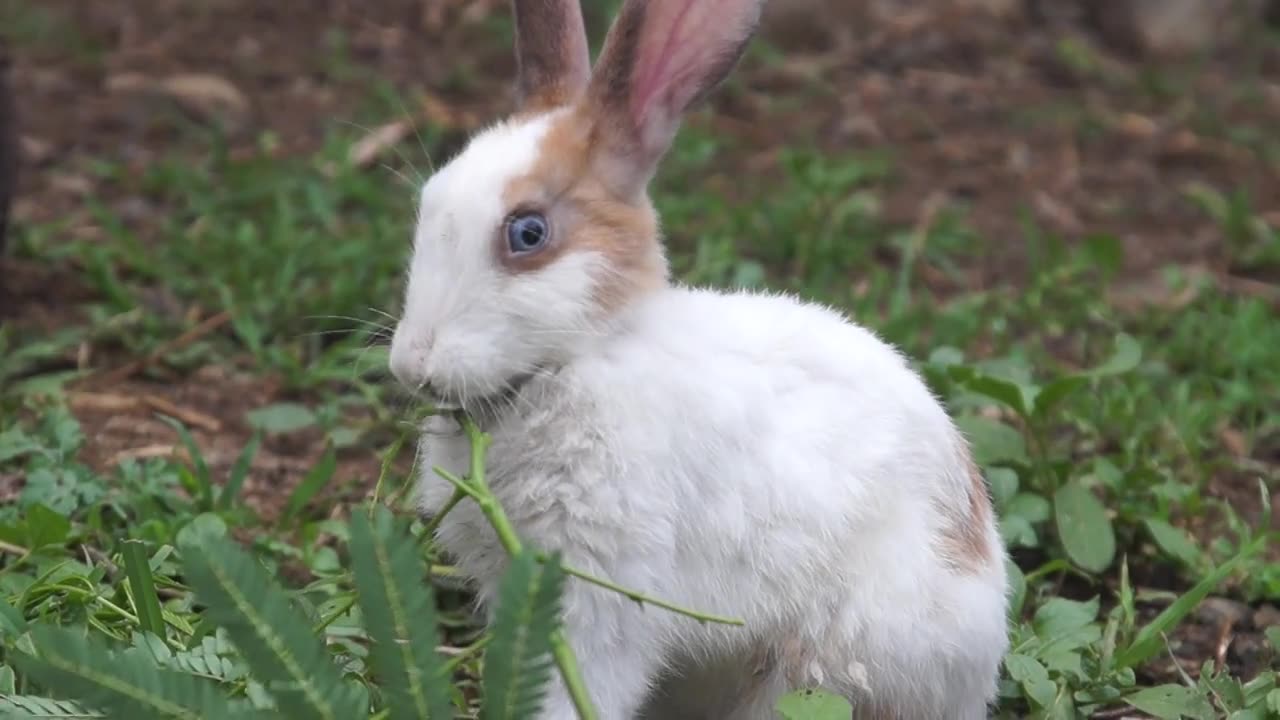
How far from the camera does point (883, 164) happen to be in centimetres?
593

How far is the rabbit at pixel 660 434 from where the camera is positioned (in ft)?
8.05

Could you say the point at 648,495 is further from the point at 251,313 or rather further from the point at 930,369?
the point at 251,313

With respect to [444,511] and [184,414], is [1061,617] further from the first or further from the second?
[184,414]

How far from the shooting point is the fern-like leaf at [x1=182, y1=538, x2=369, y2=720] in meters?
2.06

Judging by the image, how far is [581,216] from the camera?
2518 millimetres

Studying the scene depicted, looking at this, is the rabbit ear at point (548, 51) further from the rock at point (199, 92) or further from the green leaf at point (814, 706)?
the rock at point (199, 92)

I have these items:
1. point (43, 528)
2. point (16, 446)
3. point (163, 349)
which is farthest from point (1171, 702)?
point (163, 349)

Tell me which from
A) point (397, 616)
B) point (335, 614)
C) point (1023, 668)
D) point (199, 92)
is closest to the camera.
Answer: point (397, 616)

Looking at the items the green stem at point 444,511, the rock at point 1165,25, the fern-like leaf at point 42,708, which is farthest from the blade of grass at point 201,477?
the rock at point 1165,25

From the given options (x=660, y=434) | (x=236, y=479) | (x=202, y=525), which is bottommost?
(x=236, y=479)

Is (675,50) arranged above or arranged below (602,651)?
above

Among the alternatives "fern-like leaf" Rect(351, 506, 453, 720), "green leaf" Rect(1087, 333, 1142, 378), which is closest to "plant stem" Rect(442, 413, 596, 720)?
"fern-like leaf" Rect(351, 506, 453, 720)

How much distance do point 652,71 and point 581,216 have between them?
0.86 ft

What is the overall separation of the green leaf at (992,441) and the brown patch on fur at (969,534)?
0.78m
